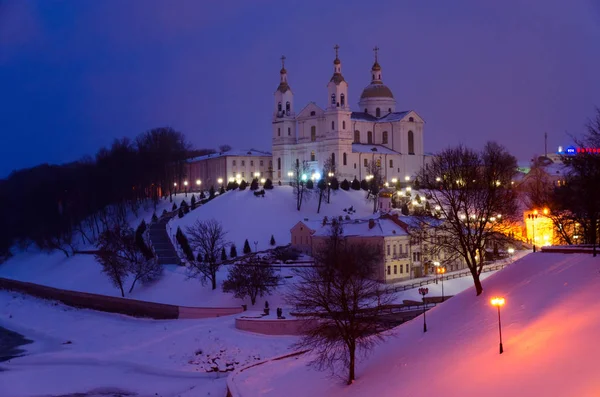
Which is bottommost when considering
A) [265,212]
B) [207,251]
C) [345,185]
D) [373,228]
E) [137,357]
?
[137,357]

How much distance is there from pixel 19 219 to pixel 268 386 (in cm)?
7020

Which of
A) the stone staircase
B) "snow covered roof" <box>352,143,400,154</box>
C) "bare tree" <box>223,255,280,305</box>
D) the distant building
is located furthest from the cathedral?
"bare tree" <box>223,255,280,305</box>

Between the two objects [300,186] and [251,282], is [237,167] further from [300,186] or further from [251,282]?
[251,282]

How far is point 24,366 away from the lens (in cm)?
4084

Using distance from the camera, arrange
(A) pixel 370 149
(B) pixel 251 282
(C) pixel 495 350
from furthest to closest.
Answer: (A) pixel 370 149, (B) pixel 251 282, (C) pixel 495 350

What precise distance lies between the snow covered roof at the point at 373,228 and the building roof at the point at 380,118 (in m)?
38.5

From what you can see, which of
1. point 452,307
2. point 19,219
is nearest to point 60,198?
point 19,219

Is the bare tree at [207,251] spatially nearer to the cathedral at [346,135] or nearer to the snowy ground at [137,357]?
the snowy ground at [137,357]

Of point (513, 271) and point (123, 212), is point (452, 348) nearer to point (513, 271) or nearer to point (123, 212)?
point (513, 271)

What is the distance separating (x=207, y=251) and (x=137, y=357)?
1636 cm

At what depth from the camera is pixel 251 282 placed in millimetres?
47938

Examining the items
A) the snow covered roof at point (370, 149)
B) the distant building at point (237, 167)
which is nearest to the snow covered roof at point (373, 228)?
the snow covered roof at point (370, 149)

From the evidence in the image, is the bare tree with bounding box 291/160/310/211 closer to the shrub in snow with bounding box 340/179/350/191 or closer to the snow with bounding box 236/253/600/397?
the shrub in snow with bounding box 340/179/350/191

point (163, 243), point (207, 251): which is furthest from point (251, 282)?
point (163, 243)
